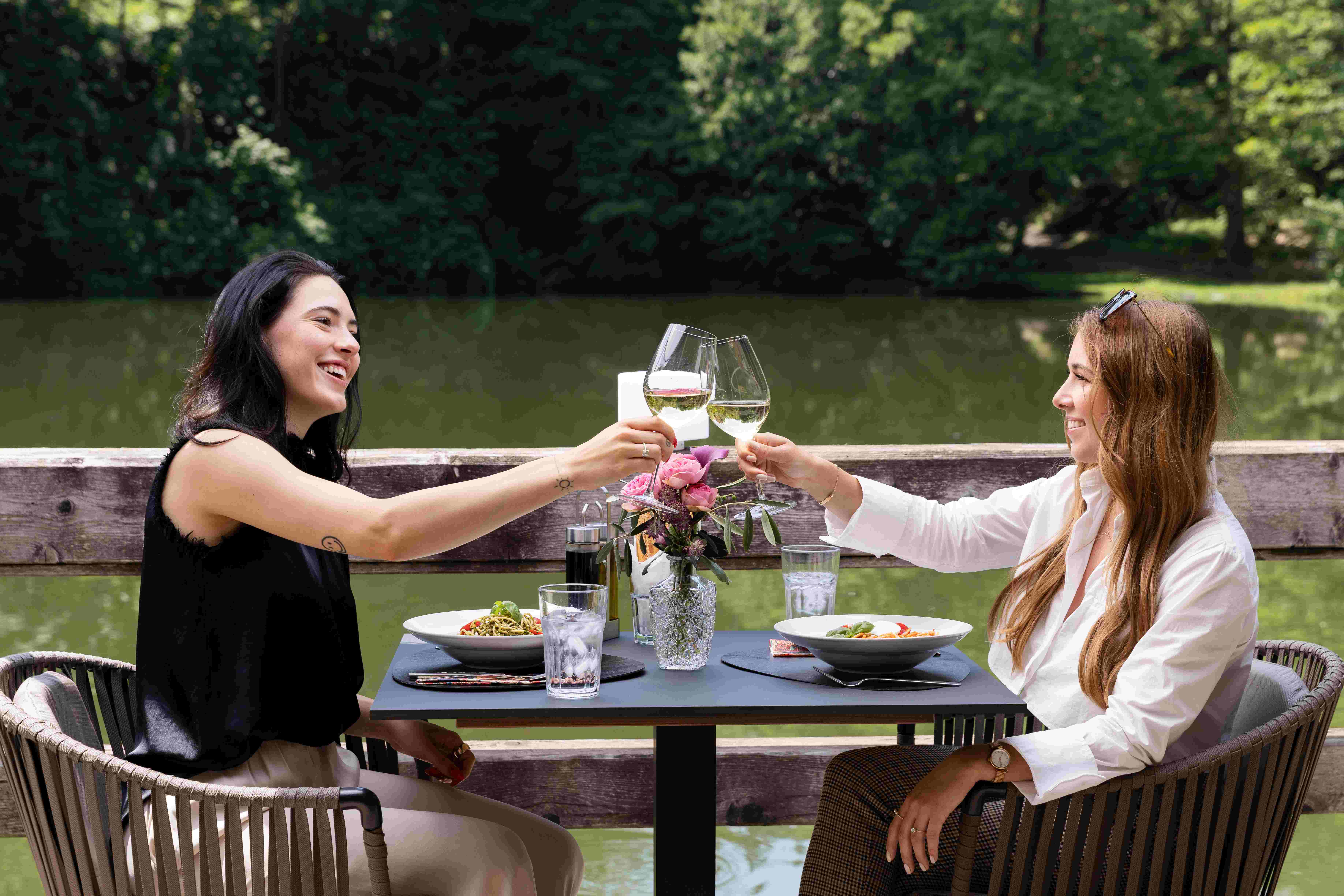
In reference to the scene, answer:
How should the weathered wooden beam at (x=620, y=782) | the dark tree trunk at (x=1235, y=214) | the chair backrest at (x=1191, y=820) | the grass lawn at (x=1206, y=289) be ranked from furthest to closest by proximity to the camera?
the dark tree trunk at (x=1235, y=214) → the grass lawn at (x=1206, y=289) → the weathered wooden beam at (x=620, y=782) → the chair backrest at (x=1191, y=820)

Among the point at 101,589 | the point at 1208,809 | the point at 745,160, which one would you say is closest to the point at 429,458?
the point at 1208,809

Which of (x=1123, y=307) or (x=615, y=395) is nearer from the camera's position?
(x=1123, y=307)

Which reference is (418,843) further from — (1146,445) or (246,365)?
(1146,445)

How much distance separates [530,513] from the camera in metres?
2.77

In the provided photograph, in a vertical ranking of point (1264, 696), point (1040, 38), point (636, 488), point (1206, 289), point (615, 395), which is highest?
point (1040, 38)

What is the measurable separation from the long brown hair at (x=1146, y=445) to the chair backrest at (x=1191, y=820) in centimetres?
21

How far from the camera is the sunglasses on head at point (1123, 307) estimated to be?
2.09m

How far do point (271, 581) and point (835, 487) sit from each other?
1.03 meters

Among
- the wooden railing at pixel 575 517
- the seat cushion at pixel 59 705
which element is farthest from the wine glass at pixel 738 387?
the seat cushion at pixel 59 705

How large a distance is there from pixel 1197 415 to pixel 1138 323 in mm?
168

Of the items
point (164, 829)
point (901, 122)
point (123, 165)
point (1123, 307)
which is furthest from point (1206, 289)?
point (164, 829)

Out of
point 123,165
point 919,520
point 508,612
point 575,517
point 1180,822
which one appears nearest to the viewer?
point 1180,822

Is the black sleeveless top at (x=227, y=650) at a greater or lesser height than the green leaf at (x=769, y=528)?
lesser

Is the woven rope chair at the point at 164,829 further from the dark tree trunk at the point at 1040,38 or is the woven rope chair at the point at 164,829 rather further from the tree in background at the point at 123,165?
the dark tree trunk at the point at 1040,38
